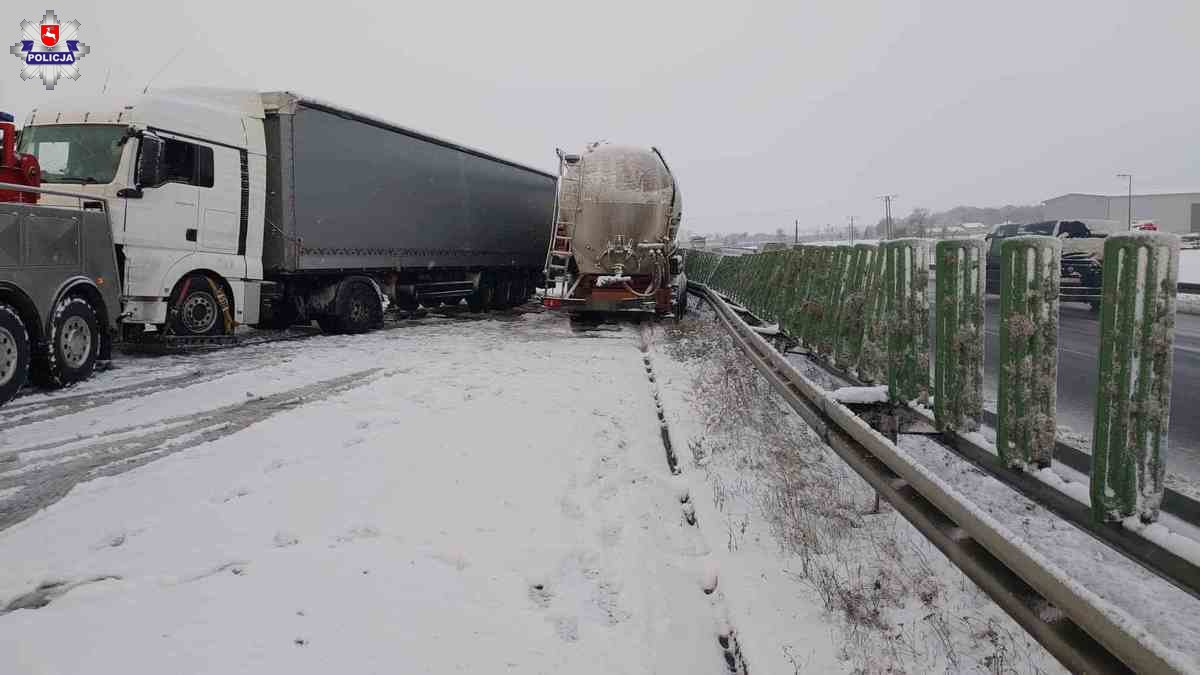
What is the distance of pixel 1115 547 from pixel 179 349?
38.0 feet

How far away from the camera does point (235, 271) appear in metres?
10.5

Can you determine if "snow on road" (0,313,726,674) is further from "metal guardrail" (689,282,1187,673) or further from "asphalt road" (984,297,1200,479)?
"asphalt road" (984,297,1200,479)

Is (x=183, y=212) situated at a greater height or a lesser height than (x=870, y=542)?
greater

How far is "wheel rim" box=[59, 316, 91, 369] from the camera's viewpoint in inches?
292

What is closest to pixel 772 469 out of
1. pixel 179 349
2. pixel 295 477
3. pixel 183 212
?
pixel 295 477

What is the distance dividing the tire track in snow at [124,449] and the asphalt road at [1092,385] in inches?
255

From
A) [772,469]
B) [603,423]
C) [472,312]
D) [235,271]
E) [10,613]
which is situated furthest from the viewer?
[472,312]

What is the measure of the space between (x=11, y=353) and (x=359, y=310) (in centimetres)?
681

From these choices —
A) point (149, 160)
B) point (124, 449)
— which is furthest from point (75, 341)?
point (124, 449)

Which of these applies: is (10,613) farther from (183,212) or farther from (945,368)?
(183,212)

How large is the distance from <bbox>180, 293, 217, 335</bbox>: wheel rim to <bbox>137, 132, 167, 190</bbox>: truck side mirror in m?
1.68

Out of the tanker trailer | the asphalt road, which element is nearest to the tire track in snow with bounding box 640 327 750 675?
the asphalt road

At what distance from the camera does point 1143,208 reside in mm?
95500

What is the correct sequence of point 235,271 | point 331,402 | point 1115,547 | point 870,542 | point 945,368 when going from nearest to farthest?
point 1115,547 → point 870,542 → point 945,368 → point 331,402 → point 235,271
